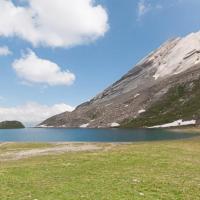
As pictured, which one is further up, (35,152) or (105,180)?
(35,152)

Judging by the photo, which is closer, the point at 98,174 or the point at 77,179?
the point at 77,179

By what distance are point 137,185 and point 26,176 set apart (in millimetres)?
11348

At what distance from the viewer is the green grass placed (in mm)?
24562

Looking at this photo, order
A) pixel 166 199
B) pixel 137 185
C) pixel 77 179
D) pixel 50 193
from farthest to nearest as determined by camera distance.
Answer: pixel 77 179 → pixel 137 185 → pixel 50 193 → pixel 166 199

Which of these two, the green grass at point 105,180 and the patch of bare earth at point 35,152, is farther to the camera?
the patch of bare earth at point 35,152

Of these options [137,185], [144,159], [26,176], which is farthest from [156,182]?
[144,159]

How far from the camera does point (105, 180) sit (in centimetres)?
2995

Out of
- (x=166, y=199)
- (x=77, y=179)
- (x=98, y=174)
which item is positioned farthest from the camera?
(x=98, y=174)

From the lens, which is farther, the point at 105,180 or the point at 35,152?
the point at 35,152

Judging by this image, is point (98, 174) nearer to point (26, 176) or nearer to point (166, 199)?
point (26, 176)

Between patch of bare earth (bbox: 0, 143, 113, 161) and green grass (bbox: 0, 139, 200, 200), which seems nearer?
green grass (bbox: 0, 139, 200, 200)

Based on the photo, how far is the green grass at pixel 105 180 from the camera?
967 inches

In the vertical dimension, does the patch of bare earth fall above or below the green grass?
above

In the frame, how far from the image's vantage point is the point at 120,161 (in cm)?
4256
